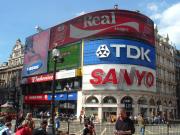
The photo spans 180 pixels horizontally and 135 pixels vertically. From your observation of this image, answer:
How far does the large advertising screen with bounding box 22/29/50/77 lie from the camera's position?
74.4 m

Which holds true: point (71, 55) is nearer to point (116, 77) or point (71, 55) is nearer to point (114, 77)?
point (114, 77)

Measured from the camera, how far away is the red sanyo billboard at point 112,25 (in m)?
62.3

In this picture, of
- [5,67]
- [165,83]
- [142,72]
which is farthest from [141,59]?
[5,67]

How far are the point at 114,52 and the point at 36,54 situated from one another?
Answer: 75.5 feet

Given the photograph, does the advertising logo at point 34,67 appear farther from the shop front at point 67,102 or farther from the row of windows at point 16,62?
the shop front at point 67,102

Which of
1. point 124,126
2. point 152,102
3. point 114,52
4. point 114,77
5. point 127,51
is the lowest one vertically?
point 124,126

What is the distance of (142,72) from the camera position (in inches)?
2458

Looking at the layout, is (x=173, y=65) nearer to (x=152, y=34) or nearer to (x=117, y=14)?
(x=152, y=34)

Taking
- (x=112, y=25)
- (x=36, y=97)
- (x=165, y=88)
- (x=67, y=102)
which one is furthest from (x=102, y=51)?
(x=36, y=97)

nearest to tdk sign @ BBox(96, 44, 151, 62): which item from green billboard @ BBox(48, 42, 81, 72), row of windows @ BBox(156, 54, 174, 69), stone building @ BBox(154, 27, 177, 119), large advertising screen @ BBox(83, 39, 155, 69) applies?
large advertising screen @ BBox(83, 39, 155, 69)

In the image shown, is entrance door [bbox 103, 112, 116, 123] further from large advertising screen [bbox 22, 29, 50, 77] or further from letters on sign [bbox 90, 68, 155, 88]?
large advertising screen [bbox 22, 29, 50, 77]

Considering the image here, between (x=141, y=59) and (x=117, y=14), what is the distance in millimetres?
8818

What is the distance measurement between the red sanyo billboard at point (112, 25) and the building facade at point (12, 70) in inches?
998

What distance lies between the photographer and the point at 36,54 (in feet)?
255
